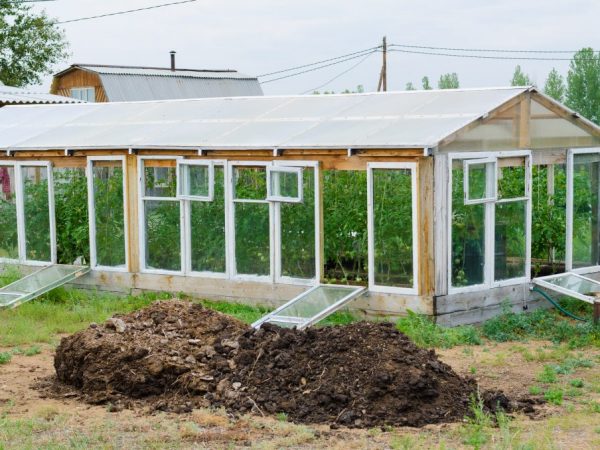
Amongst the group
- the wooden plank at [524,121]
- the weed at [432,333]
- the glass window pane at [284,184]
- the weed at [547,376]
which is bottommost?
the weed at [547,376]

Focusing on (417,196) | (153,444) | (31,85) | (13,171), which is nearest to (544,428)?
(153,444)

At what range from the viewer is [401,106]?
506 inches

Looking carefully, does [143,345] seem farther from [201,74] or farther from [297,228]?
[201,74]

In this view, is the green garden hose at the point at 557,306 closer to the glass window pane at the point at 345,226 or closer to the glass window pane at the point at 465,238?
the glass window pane at the point at 465,238

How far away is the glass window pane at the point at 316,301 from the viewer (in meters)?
11.4

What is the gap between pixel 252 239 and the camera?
13.1 meters

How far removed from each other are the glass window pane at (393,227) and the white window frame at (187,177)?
2452mm

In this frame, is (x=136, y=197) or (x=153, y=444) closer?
(x=153, y=444)

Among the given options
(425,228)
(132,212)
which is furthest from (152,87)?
(425,228)

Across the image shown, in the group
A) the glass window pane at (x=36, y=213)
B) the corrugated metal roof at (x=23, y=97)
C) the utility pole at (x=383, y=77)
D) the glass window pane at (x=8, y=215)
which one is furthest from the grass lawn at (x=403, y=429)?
the utility pole at (x=383, y=77)

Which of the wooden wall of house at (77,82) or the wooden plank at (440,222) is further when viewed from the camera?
the wooden wall of house at (77,82)

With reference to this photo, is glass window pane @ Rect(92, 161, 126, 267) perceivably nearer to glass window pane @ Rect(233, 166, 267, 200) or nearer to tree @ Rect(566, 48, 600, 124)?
glass window pane @ Rect(233, 166, 267, 200)

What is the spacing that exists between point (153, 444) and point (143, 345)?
214cm

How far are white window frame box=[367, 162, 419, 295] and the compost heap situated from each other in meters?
2.57
